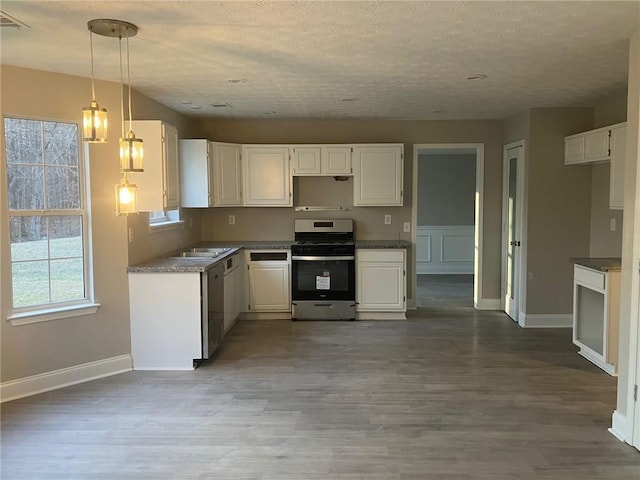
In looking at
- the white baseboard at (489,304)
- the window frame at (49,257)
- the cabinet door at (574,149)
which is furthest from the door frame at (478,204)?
the window frame at (49,257)

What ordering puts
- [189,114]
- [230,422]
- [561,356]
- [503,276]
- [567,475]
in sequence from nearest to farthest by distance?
1. [567,475]
2. [230,422]
3. [561,356]
4. [189,114]
5. [503,276]

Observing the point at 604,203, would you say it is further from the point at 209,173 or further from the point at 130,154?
the point at 130,154

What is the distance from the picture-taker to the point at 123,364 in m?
4.46

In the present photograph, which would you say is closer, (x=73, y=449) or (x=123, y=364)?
(x=73, y=449)

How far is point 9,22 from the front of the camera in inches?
112

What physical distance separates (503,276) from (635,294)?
3.67 meters

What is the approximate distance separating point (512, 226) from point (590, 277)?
1857mm

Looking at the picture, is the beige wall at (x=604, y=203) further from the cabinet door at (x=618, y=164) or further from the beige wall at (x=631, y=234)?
the beige wall at (x=631, y=234)

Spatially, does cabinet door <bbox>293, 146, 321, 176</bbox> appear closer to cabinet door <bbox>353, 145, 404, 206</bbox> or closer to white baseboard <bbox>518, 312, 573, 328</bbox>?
cabinet door <bbox>353, 145, 404, 206</bbox>

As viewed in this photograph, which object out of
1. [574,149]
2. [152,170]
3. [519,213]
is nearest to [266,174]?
[152,170]

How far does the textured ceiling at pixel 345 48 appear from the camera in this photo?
106 inches

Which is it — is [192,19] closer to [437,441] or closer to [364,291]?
[437,441]

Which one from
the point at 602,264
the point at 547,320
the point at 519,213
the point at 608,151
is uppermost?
the point at 608,151

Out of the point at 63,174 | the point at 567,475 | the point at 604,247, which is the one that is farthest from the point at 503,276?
the point at 63,174
